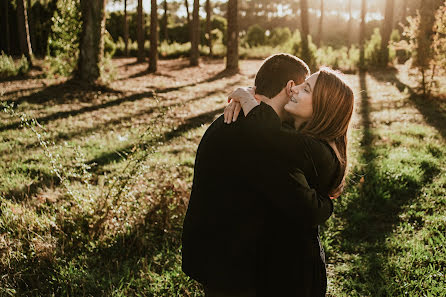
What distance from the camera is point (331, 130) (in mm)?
2062

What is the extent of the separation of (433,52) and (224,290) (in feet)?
35.9

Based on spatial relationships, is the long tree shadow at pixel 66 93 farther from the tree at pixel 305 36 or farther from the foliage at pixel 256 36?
the foliage at pixel 256 36

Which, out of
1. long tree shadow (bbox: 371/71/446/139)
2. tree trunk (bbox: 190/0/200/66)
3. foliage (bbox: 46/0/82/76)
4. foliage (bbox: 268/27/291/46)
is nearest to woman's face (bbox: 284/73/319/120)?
long tree shadow (bbox: 371/71/446/139)

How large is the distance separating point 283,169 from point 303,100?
539mm

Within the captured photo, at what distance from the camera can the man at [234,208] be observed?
1.73 meters

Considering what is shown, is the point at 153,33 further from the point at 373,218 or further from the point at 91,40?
the point at 373,218

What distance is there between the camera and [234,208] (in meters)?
1.80

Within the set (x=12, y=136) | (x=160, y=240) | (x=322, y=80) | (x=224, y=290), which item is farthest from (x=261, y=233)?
(x=12, y=136)

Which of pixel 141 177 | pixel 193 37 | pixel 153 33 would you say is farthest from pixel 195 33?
pixel 141 177

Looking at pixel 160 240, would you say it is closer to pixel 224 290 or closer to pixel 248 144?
pixel 224 290

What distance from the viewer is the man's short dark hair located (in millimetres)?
2184

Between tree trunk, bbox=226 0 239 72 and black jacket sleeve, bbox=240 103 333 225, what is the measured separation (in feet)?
55.0

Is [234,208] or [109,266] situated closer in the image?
[234,208]

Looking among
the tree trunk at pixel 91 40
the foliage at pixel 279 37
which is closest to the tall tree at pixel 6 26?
the tree trunk at pixel 91 40
